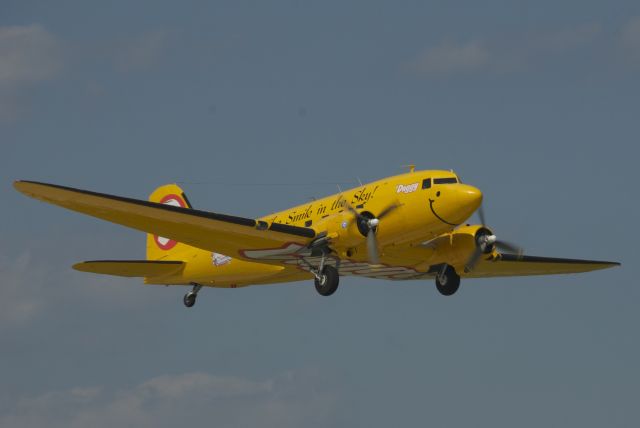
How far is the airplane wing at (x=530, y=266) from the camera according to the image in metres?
42.8

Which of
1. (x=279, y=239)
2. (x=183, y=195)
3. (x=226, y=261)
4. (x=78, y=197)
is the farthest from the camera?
(x=183, y=195)

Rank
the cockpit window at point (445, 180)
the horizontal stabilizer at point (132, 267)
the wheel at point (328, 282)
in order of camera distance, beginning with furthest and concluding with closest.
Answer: the horizontal stabilizer at point (132, 267)
the wheel at point (328, 282)
the cockpit window at point (445, 180)

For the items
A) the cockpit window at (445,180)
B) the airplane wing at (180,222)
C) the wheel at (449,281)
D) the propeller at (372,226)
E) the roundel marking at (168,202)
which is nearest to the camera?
the airplane wing at (180,222)

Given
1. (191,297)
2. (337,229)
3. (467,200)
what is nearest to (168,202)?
(191,297)

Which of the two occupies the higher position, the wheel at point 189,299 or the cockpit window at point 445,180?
the cockpit window at point 445,180

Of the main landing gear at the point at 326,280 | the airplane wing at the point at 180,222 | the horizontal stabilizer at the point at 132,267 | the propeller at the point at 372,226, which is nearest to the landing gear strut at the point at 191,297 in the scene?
the horizontal stabilizer at the point at 132,267

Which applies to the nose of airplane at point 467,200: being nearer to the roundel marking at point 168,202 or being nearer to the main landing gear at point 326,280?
the main landing gear at point 326,280

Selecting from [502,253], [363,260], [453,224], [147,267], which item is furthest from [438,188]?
[147,267]

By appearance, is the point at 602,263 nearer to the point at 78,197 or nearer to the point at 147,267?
the point at 147,267

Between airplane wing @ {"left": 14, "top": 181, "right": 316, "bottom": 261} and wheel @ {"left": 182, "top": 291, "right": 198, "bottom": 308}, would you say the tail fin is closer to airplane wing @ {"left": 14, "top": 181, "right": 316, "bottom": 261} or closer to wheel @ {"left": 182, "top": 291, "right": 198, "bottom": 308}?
wheel @ {"left": 182, "top": 291, "right": 198, "bottom": 308}

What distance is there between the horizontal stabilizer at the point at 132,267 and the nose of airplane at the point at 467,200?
43.6ft

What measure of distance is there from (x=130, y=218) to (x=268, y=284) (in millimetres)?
7918

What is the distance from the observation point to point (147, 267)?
143ft

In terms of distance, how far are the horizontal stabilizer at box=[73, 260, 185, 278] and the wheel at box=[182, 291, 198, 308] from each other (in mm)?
1094
